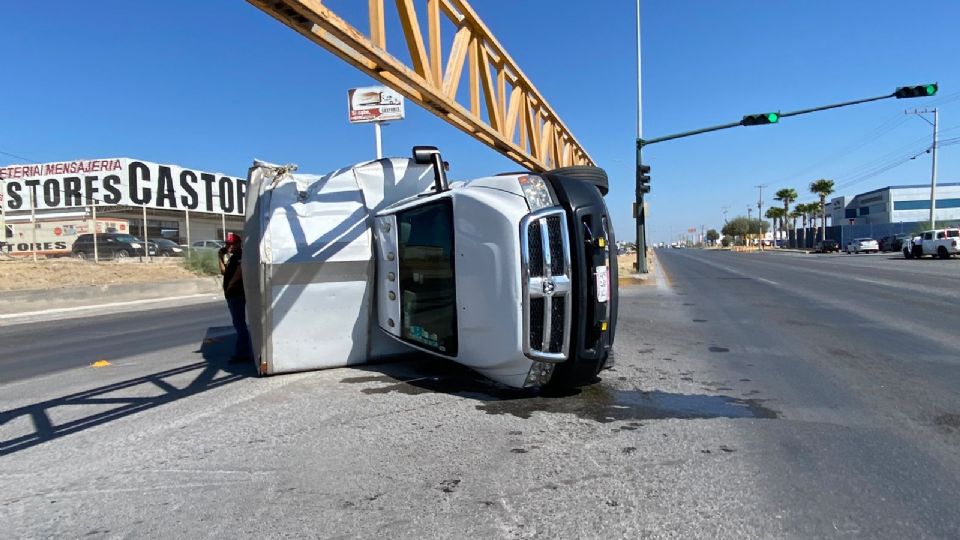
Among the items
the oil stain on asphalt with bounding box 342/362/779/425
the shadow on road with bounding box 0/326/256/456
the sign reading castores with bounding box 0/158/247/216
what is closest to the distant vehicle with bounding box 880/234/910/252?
the oil stain on asphalt with bounding box 342/362/779/425

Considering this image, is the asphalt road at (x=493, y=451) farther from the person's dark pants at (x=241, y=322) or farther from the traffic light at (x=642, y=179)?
the traffic light at (x=642, y=179)

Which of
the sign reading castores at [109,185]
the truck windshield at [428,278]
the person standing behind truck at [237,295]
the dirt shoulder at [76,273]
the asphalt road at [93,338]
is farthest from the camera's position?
the sign reading castores at [109,185]

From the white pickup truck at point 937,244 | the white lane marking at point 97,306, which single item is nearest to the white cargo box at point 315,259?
the white lane marking at point 97,306

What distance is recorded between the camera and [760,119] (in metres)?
18.9

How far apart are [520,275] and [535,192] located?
2.44ft

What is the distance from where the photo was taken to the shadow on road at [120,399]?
15.0ft

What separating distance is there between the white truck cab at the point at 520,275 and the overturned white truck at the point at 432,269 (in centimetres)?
1

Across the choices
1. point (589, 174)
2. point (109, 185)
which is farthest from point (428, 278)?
point (109, 185)

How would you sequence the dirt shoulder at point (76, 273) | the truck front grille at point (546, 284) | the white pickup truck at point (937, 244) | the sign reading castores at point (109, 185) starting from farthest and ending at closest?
the sign reading castores at point (109, 185) → the white pickup truck at point (937, 244) → the dirt shoulder at point (76, 273) → the truck front grille at point (546, 284)

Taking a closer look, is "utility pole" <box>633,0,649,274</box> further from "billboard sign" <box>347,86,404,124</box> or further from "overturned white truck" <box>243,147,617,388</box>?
"overturned white truck" <box>243,147,617,388</box>

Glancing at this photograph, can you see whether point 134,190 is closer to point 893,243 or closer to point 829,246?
point 893,243

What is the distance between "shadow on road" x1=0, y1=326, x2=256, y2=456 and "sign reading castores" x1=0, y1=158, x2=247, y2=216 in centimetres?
3619

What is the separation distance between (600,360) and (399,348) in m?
2.65

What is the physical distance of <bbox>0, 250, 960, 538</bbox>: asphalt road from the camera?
296 centimetres
